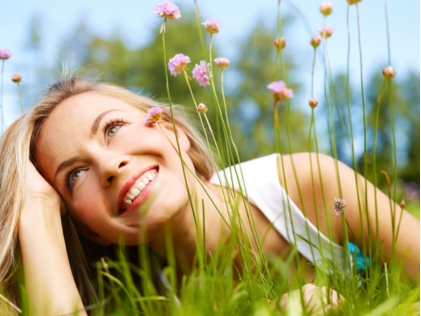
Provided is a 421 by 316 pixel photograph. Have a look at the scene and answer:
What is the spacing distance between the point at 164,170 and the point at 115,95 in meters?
0.79

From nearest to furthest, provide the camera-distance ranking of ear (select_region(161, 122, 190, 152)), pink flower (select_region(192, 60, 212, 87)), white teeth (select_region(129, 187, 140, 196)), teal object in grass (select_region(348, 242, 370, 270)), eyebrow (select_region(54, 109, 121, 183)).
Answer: teal object in grass (select_region(348, 242, 370, 270)) < pink flower (select_region(192, 60, 212, 87)) < white teeth (select_region(129, 187, 140, 196)) < eyebrow (select_region(54, 109, 121, 183)) < ear (select_region(161, 122, 190, 152))

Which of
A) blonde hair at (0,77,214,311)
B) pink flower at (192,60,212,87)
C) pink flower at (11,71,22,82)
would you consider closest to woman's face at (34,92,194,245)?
blonde hair at (0,77,214,311)

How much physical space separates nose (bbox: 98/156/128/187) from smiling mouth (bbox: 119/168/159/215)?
90 millimetres

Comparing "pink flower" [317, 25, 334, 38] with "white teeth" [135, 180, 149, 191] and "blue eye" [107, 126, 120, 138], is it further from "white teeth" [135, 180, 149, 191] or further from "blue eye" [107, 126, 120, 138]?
"blue eye" [107, 126, 120, 138]

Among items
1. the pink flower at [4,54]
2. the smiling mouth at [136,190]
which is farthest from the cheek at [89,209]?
the pink flower at [4,54]

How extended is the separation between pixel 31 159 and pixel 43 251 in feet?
2.03

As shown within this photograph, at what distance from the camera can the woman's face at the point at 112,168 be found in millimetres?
2268

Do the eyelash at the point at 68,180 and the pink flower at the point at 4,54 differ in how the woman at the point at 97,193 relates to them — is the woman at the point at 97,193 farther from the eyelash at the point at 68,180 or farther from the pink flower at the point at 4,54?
the pink flower at the point at 4,54

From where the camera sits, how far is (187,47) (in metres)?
19.9

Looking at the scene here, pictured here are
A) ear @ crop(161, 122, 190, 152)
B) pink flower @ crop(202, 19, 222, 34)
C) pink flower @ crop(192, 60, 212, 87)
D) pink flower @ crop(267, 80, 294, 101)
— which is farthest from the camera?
ear @ crop(161, 122, 190, 152)

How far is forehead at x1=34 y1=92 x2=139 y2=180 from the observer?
240 centimetres

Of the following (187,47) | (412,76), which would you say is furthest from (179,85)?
(412,76)

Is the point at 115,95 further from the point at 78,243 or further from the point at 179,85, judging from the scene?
the point at 179,85

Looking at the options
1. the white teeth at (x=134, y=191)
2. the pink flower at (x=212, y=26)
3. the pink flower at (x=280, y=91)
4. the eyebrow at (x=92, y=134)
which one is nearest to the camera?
the pink flower at (x=280, y=91)
